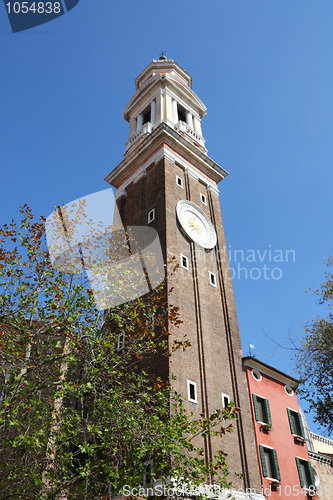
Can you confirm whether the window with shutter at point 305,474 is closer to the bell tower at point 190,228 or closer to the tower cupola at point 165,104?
the bell tower at point 190,228

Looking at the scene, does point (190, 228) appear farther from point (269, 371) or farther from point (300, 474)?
point (300, 474)

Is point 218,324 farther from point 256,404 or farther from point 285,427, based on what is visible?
point 285,427

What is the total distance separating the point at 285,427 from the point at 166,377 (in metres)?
9.39

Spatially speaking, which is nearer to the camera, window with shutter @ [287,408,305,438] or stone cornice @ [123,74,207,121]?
window with shutter @ [287,408,305,438]

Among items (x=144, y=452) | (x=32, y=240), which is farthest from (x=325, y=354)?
(x=32, y=240)

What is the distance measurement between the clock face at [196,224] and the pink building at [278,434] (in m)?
8.15

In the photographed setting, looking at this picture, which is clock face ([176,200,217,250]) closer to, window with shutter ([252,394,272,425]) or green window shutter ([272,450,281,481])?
window with shutter ([252,394,272,425])

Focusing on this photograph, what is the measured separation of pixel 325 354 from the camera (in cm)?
1628

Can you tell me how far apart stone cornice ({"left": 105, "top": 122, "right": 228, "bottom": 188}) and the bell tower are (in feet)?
0.25

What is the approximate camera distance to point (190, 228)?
27016 millimetres

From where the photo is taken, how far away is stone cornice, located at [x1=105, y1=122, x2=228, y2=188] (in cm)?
3030

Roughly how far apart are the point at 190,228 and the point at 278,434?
13127mm

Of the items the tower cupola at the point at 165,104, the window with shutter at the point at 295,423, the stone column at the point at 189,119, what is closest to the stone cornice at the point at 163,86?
the tower cupola at the point at 165,104

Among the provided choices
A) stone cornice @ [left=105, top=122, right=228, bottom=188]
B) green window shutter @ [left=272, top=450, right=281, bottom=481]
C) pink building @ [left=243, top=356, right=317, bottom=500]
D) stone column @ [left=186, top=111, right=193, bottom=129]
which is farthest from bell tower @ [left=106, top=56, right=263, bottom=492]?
green window shutter @ [left=272, top=450, right=281, bottom=481]
